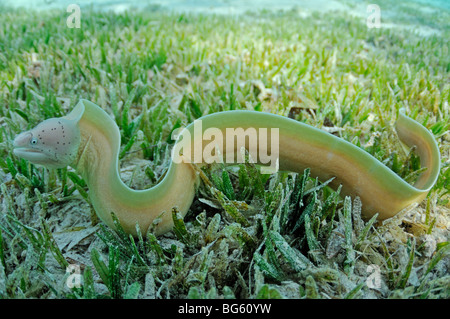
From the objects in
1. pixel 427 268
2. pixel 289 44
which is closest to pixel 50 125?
pixel 427 268

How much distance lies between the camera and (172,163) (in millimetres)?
1559

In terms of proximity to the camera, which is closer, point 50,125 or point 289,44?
point 50,125

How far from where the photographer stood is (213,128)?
5.32ft

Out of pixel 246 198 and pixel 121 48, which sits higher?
pixel 121 48

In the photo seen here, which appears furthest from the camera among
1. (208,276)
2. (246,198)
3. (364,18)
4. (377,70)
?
(364,18)

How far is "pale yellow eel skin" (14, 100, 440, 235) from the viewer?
153 cm

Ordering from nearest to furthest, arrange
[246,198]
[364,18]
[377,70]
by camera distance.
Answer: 1. [246,198]
2. [377,70]
3. [364,18]

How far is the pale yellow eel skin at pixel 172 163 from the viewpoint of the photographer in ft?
5.01

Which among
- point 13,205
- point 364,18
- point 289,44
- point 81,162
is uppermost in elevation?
point 364,18

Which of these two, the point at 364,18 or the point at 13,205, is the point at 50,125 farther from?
the point at 364,18
